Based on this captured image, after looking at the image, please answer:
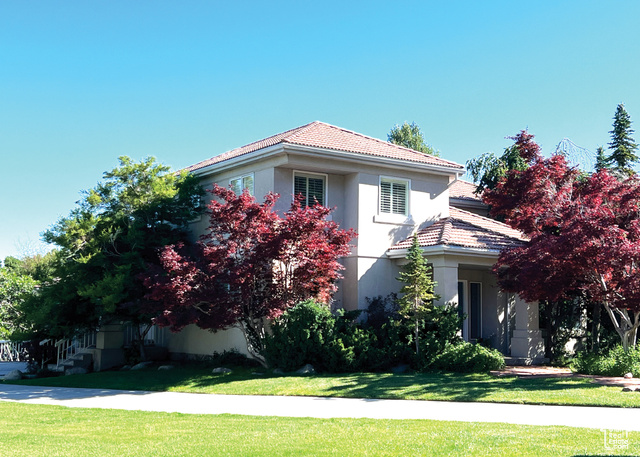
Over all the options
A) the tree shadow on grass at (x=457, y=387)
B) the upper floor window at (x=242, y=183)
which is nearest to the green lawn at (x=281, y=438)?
the tree shadow on grass at (x=457, y=387)

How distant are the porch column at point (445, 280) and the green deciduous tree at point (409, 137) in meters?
35.6

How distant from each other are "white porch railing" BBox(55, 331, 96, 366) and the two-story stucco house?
10.2 ft

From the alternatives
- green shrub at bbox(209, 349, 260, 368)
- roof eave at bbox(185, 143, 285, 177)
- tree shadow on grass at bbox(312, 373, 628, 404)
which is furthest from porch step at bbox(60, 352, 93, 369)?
tree shadow on grass at bbox(312, 373, 628, 404)

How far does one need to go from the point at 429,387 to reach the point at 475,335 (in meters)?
9.89

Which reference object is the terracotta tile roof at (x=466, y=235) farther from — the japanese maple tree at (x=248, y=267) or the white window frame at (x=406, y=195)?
the japanese maple tree at (x=248, y=267)

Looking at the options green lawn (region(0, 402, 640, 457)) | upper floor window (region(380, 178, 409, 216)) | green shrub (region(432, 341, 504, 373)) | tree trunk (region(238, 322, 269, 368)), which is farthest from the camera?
upper floor window (region(380, 178, 409, 216))

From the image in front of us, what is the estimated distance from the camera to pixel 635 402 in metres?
12.7

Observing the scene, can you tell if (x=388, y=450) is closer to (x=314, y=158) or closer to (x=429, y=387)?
(x=429, y=387)

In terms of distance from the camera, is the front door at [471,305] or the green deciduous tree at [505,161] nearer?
the green deciduous tree at [505,161]

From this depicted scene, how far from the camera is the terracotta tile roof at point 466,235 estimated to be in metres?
21.6

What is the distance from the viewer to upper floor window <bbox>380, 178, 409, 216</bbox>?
23156 mm

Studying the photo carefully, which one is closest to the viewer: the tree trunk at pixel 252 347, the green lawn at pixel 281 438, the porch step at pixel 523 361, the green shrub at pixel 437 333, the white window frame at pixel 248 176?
the green lawn at pixel 281 438

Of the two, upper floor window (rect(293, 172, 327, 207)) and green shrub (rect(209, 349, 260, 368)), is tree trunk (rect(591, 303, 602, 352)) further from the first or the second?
green shrub (rect(209, 349, 260, 368))

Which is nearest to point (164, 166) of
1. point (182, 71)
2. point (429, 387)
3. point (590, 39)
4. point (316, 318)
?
point (182, 71)
